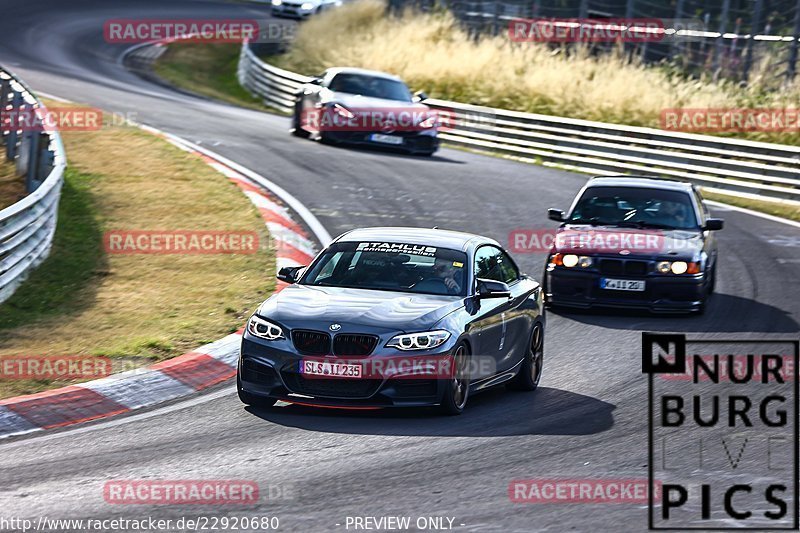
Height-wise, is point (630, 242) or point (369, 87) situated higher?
point (630, 242)

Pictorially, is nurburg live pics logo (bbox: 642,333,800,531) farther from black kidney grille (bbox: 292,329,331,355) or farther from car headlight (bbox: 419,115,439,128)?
car headlight (bbox: 419,115,439,128)

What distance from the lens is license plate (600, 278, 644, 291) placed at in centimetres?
1465

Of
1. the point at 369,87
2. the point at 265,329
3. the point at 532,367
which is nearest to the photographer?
the point at 265,329

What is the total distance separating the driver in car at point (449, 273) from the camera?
33.8 ft

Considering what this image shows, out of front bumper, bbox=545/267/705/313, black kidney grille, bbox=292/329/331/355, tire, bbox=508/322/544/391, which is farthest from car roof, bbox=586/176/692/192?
black kidney grille, bbox=292/329/331/355

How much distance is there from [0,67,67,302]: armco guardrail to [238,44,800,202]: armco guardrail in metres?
11.4

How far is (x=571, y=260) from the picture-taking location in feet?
48.6

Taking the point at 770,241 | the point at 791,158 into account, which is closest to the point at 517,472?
the point at 770,241

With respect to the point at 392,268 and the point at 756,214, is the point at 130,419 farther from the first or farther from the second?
the point at 756,214

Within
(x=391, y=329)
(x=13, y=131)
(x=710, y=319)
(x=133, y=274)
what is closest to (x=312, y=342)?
(x=391, y=329)

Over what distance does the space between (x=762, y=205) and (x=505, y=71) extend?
36.8 feet

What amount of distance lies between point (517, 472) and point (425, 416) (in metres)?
1.79

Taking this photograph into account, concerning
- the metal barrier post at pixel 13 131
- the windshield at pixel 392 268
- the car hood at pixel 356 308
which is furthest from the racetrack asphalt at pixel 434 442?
the metal barrier post at pixel 13 131

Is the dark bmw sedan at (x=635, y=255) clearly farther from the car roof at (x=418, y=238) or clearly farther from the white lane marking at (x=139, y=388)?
the white lane marking at (x=139, y=388)
